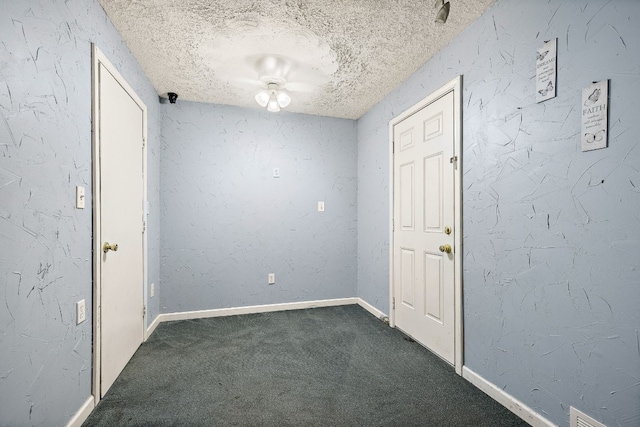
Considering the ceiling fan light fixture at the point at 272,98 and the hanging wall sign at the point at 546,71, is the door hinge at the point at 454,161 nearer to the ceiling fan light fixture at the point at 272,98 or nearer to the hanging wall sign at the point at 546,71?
the hanging wall sign at the point at 546,71

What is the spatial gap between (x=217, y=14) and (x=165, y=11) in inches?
12.4

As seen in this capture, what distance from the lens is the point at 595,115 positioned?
1.28 m

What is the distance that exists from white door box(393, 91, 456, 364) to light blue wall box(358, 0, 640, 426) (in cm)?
Result: 18

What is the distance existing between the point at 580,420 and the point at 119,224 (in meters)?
2.74

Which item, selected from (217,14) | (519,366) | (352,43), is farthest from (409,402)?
(217,14)

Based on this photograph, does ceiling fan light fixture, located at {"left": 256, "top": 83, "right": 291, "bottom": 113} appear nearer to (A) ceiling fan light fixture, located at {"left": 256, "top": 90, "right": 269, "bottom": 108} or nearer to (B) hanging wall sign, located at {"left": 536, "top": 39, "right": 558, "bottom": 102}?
(A) ceiling fan light fixture, located at {"left": 256, "top": 90, "right": 269, "bottom": 108}

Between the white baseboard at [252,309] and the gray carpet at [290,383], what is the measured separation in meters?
0.28

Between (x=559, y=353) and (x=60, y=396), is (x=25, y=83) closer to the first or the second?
(x=60, y=396)

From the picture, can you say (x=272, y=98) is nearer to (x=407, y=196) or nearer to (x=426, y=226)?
(x=407, y=196)

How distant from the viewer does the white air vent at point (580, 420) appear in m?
1.30

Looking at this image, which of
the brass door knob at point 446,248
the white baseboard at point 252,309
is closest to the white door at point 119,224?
the white baseboard at point 252,309

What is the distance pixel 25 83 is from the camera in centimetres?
116

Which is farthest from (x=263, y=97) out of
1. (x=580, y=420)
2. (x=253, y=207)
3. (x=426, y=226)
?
(x=580, y=420)

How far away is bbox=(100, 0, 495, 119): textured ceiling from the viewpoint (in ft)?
6.04
